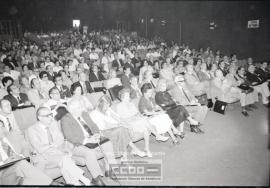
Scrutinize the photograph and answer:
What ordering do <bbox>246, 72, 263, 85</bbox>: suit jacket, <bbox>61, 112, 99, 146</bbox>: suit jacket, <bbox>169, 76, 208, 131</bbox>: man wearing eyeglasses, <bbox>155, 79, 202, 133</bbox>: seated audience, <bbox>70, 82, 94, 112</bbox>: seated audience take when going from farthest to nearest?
1. <bbox>246, 72, 263, 85</bbox>: suit jacket
2. <bbox>169, 76, 208, 131</bbox>: man wearing eyeglasses
3. <bbox>155, 79, 202, 133</bbox>: seated audience
4. <bbox>70, 82, 94, 112</bbox>: seated audience
5. <bbox>61, 112, 99, 146</bbox>: suit jacket

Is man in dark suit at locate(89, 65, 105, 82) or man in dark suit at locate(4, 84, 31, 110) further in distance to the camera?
man in dark suit at locate(89, 65, 105, 82)

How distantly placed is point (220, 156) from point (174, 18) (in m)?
12.8

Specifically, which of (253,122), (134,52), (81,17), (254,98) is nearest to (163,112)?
(253,122)

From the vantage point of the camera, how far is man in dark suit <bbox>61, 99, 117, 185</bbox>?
325 centimetres

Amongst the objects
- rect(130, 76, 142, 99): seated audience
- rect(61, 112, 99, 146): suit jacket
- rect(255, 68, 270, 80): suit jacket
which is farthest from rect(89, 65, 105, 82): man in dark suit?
rect(255, 68, 270, 80): suit jacket

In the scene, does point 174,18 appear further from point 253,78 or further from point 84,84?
point 84,84

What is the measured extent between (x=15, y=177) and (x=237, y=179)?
9.90ft

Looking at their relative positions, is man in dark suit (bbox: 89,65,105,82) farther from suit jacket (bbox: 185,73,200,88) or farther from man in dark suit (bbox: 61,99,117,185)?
man in dark suit (bbox: 61,99,117,185)

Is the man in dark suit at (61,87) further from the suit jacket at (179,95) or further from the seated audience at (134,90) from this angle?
the suit jacket at (179,95)

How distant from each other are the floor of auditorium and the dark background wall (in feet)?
20.9

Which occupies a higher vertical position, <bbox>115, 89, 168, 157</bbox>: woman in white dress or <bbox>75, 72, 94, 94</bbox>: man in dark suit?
<bbox>75, 72, 94, 94</bbox>: man in dark suit

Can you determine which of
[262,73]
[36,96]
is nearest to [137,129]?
[36,96]

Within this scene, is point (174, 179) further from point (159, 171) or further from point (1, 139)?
point (1, 139)

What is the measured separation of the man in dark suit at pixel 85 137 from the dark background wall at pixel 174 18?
9105 millimetres
